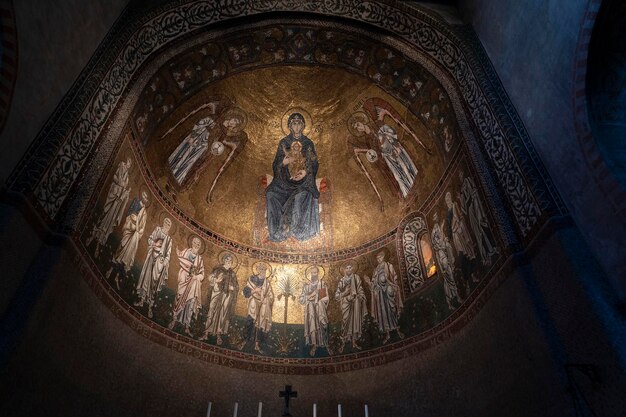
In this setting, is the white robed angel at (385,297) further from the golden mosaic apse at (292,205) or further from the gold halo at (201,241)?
the gold halo at (201,241)

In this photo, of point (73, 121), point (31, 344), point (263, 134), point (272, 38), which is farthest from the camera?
point (263, 134)

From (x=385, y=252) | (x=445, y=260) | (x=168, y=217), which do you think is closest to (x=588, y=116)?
(x=445, y=260)

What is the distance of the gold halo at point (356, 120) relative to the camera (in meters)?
10.4

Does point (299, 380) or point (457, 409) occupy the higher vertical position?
point (299, 380)

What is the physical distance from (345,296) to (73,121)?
624cm

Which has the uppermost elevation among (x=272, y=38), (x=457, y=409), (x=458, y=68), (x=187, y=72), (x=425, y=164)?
(x=272, y=38)

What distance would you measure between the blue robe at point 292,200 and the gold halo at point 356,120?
3.66 ft

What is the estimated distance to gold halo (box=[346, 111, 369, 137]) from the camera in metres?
10.4

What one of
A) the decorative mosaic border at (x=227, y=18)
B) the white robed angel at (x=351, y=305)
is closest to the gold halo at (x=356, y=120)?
the decorative mosaic border at (x=227, y=18)

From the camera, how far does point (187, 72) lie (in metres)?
8.87

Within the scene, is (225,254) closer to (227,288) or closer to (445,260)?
(227,288)

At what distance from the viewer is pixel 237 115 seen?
10328mm

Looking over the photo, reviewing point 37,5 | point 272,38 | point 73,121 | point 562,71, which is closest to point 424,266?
point 562,71

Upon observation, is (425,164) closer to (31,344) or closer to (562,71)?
(562,71)
